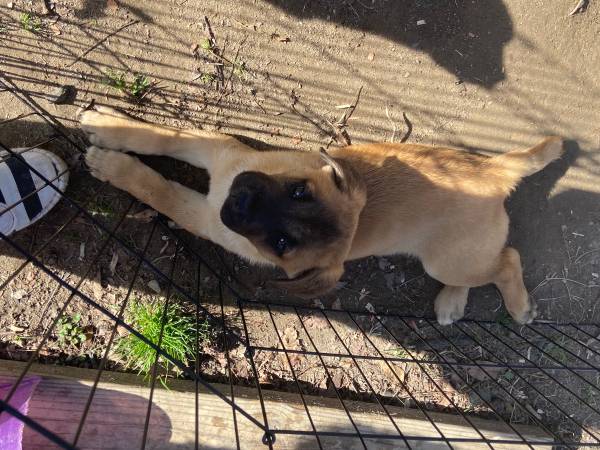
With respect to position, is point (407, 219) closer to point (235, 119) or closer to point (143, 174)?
point (235, 119)

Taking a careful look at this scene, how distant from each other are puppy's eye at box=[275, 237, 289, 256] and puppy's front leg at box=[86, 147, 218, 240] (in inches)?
28.3

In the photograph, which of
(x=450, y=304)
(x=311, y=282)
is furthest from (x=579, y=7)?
(x=311, y=282)

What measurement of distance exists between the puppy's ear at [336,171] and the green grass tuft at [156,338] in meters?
1.78

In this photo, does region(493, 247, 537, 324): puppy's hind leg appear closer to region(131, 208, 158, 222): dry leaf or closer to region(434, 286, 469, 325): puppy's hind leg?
region(434, 286, 469, 325): puppy's hind leg

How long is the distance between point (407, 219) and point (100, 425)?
2684 millimetres

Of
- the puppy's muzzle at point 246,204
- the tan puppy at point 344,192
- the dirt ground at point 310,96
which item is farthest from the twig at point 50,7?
the puppy's muzzle at point 246,204

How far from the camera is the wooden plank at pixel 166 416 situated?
348cm

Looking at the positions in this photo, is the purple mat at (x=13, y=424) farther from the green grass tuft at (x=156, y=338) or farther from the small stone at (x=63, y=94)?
the small stone at (x=63, y=94)

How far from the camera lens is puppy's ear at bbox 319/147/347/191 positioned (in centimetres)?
280

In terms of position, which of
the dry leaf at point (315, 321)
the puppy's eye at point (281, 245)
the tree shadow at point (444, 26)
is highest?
the tree shadow at point (444, 26)

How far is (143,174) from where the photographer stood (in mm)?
3342

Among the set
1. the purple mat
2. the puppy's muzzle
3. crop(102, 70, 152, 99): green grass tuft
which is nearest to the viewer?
the puppy's muzzle

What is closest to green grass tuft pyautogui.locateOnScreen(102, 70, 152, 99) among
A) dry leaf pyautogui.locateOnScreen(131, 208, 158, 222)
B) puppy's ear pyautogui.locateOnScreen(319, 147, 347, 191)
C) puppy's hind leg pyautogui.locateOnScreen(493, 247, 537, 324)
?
dry leaf pyautogui.locateOnScreen(131, 208, 158, 222)

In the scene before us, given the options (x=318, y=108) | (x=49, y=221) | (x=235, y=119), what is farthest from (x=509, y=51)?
(x=49, y=221)
